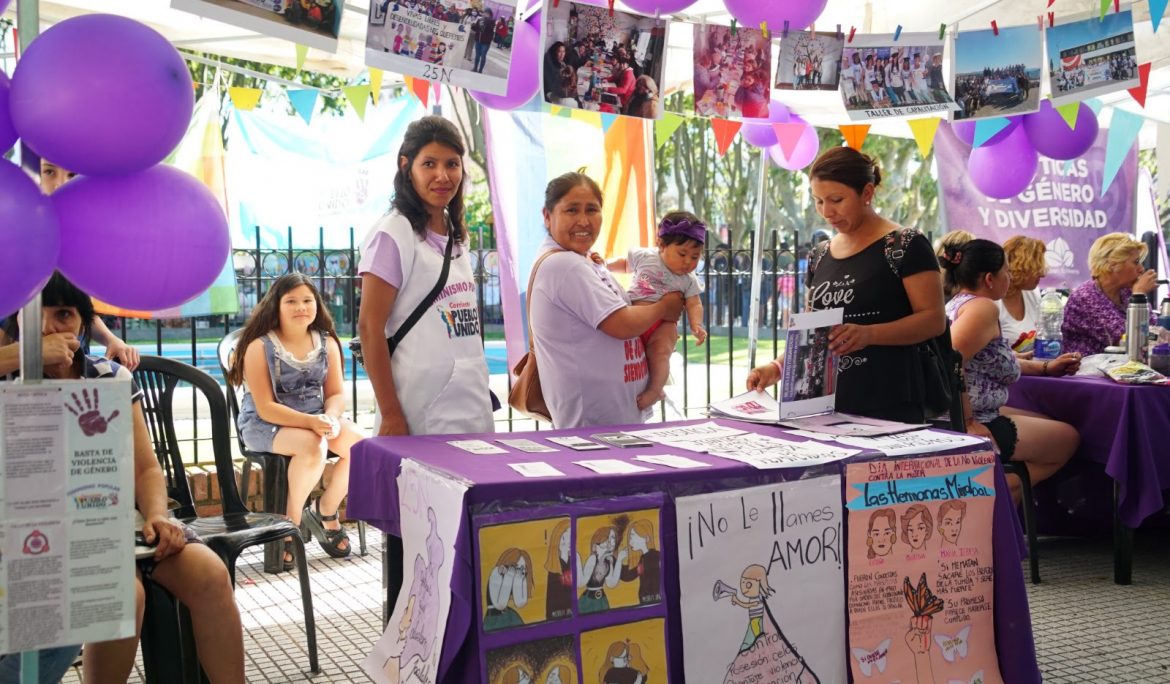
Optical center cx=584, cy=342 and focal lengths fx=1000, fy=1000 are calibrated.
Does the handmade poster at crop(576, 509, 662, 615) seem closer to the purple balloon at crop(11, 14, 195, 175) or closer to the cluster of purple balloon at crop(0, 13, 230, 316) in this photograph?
the cluster of purple balloon at crop(0, 13, 230, 316)

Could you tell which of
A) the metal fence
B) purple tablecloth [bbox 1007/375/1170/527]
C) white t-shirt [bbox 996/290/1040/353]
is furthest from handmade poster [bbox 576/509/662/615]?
white t-shirt [bbox 996/290/1040/353]

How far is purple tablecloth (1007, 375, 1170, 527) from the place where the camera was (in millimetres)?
3883

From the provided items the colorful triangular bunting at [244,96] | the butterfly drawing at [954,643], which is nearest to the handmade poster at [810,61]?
the butterfly drawing at [954,643]

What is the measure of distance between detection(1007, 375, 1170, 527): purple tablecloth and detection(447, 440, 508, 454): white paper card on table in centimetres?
277

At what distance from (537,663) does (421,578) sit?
1.06 ft

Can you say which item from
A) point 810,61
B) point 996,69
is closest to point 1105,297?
point 996,69

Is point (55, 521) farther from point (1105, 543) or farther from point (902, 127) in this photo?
point (902, 127)

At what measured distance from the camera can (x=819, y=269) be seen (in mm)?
3072

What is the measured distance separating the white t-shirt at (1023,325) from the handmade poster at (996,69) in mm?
1215

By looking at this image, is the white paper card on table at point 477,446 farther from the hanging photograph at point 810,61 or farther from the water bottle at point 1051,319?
the water bottle at point 1051,319

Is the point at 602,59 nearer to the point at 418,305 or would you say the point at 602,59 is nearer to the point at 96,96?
the point at 418,305

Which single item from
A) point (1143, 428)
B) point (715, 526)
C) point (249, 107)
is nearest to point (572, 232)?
point (715, 526)

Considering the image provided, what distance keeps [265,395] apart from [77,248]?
2.74 meters

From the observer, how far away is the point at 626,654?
2.06 meters
